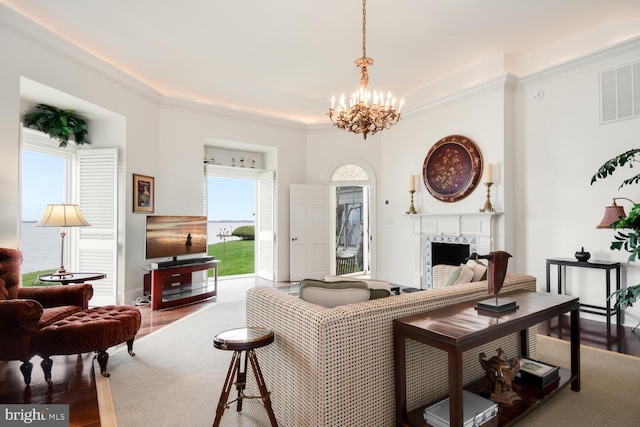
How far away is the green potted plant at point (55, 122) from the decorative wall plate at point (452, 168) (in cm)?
540

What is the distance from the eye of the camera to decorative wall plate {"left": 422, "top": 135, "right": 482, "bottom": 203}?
17.8ft

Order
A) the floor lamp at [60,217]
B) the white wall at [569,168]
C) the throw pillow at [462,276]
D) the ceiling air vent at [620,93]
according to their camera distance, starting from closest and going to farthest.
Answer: the throw pillow at [462,276] → the floor lamp at [60,217] → the ceiling air vent at [620,93] → the white wall at [569,168]

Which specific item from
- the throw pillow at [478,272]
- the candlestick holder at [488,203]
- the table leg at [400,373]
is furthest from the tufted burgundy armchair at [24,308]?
the candlestick holder at [488,203]

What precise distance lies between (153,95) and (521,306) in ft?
18.6

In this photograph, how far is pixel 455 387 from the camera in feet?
5.51

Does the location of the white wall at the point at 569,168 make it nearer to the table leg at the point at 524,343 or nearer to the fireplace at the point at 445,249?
the fireplace at the point at 445,249

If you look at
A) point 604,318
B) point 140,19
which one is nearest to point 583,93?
point 604,318

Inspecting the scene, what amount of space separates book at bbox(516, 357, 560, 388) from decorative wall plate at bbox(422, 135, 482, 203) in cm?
336

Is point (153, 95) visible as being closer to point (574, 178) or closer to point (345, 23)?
point (345, 23)

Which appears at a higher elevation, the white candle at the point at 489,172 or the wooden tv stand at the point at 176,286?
the white candle at the point at 489,172

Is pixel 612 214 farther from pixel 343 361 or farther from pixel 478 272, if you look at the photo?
pixel 343 361

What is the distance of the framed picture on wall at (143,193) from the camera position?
5195 mm

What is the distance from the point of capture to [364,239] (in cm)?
781

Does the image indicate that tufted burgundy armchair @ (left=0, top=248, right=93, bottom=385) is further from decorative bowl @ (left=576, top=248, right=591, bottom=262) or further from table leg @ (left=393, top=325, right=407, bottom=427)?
decorative bowl @ (left=576, top=248, right=591, bottom=262)
